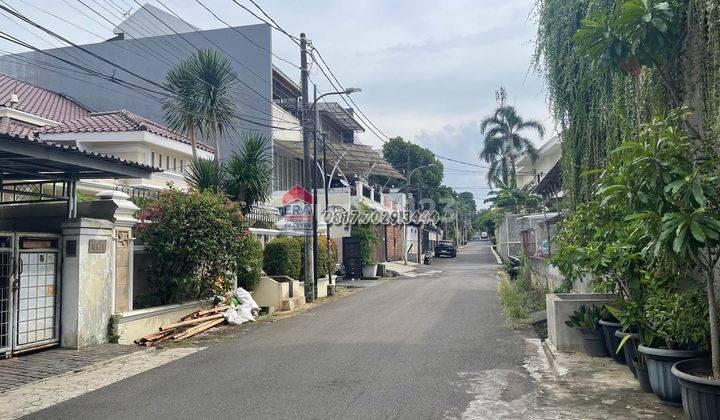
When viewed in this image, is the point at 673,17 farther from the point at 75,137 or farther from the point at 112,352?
the point at 75,137

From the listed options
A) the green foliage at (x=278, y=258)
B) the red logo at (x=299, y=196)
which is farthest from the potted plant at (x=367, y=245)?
the green foliage at (x=278, y=258)

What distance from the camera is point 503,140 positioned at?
153ft

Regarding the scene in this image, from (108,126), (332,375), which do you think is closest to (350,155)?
(108,126)

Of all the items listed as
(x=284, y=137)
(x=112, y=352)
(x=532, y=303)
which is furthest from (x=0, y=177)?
(x=284, y=137)

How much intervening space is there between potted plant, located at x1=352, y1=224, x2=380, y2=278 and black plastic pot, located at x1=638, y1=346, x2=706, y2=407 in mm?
22309

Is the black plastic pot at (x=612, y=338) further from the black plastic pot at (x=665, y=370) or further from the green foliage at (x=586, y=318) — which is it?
the black plastic pot at (x=665, y=370)

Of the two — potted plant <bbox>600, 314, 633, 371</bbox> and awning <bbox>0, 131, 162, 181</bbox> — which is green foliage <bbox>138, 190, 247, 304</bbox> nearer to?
awning <bbox>0, 131, 162, 181</bbox>

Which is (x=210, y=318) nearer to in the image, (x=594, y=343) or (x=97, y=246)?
(x=97, y=246)

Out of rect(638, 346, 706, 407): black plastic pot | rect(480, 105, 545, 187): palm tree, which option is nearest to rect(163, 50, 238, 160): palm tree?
rect(638, 346, 706, 407): black plastic pot

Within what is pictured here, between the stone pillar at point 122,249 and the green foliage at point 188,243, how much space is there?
43 cm

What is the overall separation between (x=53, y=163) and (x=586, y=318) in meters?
8.76

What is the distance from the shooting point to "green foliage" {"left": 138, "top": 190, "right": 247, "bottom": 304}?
1174 cm

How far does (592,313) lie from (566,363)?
94 centimetres

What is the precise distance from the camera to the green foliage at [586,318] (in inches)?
332
